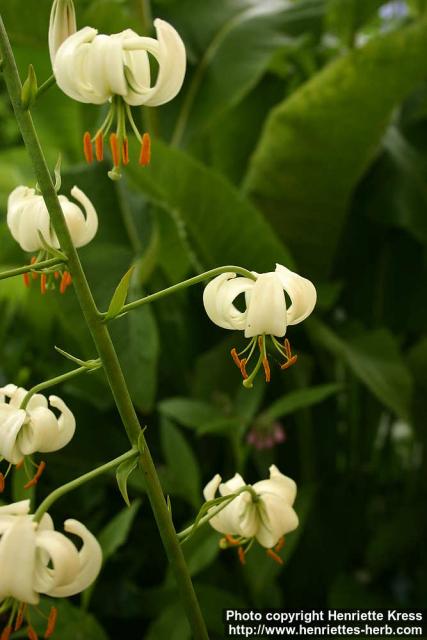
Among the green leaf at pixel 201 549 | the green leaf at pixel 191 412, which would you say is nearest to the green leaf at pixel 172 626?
the green leaf at pixel 201 549

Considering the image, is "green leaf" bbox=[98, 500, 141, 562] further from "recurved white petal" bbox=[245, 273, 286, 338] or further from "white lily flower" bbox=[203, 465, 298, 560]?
"recurved white petal" bbox=[245, 273, 286, 338]

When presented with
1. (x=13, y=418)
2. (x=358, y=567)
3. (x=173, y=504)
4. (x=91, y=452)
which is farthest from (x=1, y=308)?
(x=13, y=418)

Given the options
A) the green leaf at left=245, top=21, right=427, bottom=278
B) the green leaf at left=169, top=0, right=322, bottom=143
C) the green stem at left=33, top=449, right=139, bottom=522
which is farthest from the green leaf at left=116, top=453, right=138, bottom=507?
the green leaf at left=169, top=0, right=322, bottom=143

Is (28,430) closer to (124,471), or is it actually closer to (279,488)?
(124,471)

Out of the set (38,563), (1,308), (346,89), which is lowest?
(1,308)

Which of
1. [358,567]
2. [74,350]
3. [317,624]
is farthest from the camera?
[358,567]

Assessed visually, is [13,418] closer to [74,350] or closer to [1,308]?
[74,350]

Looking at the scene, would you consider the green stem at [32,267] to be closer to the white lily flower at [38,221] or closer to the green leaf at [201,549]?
the white lily flower at [38,221]
